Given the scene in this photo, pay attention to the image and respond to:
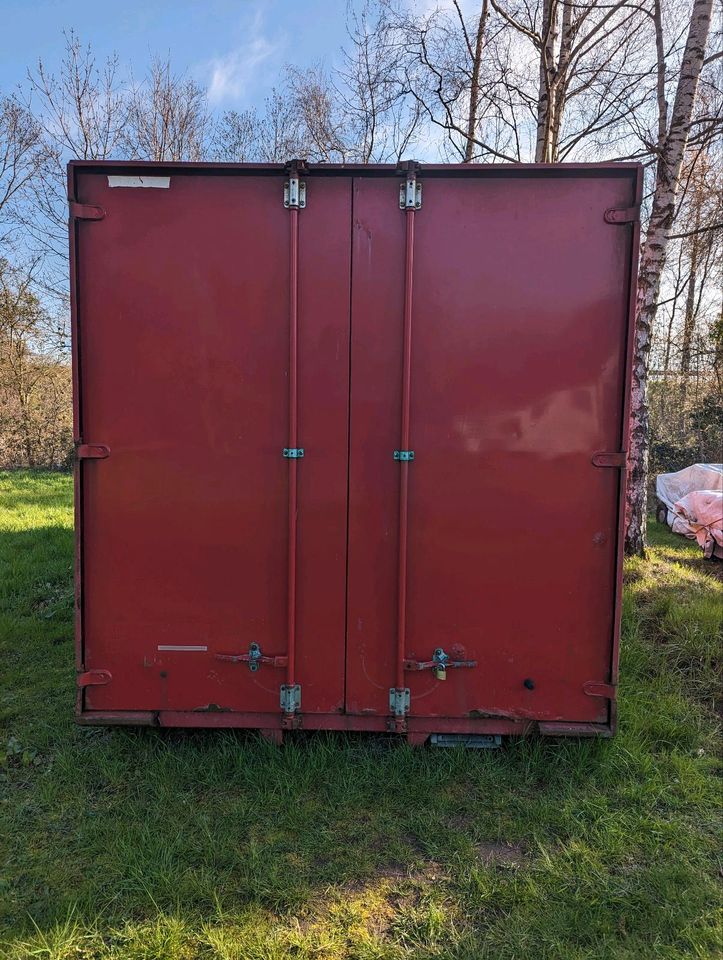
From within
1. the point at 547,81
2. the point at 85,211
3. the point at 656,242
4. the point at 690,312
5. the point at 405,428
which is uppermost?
the point at 547,81

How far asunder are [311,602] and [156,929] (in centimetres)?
143

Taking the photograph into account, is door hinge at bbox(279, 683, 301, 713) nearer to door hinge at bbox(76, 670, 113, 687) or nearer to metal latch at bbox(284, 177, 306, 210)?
door hinge at bbox(76, 670, 113, 687)

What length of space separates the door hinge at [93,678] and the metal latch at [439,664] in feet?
5.18

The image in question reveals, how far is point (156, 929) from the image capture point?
2.11 m

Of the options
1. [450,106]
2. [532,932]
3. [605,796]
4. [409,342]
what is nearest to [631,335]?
[409,342]

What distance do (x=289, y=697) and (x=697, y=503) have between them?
728 cm

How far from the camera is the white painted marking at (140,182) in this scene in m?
2.80

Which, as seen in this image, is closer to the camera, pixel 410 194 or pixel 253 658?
pixel 410 194

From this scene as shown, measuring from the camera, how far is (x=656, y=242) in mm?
5695

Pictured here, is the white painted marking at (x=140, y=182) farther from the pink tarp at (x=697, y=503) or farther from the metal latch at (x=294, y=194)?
the pink tarp at (x=697, y=503)

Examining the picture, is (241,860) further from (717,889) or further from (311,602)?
(717,889)

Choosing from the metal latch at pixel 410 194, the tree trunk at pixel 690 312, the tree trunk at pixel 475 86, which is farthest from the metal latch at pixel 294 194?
the tree trunk at pixel 690 312

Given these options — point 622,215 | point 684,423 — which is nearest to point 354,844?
point 622,215

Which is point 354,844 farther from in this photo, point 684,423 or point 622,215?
point 684,423
